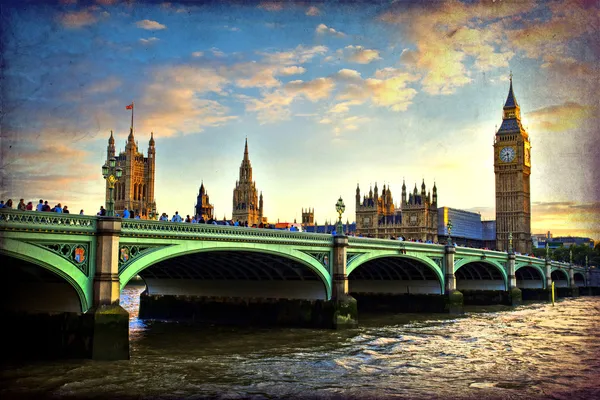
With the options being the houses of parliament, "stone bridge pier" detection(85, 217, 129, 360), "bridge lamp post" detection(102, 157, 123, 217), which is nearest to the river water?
"stone bridge pier" detection(85, 217, 129, 360)

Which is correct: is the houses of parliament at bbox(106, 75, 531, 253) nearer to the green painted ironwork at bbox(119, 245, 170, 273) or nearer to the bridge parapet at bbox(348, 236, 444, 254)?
the bridge parapet at bbox(348, 236, 444, 254)

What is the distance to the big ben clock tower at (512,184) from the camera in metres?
128

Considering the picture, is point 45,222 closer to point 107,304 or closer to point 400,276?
point 107,304

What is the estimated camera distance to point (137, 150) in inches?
5969

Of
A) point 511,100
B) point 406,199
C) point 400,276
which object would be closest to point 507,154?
point 511,100

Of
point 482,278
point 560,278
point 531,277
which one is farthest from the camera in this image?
point 560,278

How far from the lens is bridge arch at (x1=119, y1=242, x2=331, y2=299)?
23.2 m

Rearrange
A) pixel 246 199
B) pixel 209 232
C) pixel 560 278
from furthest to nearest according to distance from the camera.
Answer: pixel 246 199
pixel 560 278
pixel 209 232

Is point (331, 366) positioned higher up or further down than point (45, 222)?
further down

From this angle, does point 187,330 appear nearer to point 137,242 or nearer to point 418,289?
point 137,242

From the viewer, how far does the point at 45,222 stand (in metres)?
19.9

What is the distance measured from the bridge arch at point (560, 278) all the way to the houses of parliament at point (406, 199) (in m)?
26.0

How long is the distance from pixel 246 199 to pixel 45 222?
134053mm

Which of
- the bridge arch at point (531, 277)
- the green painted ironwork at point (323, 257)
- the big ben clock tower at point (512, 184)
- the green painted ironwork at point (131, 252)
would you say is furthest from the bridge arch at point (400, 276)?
the big ben clock tower at point (512, 184)
